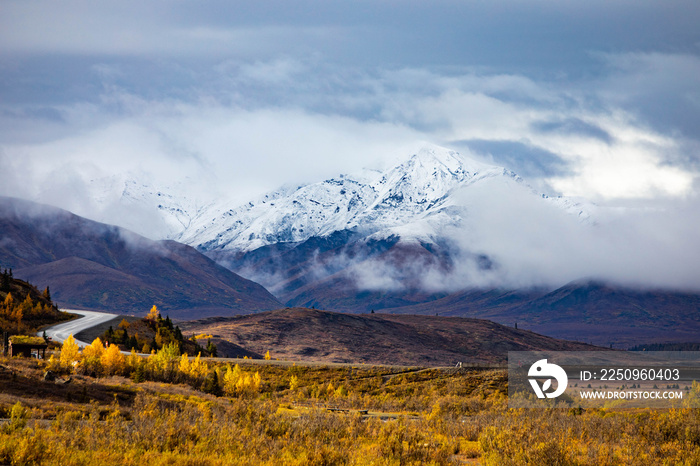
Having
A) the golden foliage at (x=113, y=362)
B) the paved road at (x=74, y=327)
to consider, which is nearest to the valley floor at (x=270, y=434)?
the golden foliage at (x=113, y=362)

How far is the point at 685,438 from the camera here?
78.6 feet

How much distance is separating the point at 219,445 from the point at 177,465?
296cm

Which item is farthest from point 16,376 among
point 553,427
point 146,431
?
point 553,427

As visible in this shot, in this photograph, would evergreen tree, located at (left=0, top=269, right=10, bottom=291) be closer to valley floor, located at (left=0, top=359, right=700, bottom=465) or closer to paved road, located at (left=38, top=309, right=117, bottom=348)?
paved road, located at (left=38, top=309, right=117, bottom=348)

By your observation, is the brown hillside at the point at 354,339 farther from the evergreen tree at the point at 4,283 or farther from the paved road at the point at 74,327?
the evergreen tree at the point at 4,283

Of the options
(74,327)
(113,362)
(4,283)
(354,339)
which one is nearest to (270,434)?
(113,362)

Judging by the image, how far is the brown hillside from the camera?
14888cm

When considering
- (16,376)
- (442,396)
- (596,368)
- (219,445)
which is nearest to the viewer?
(219,445)

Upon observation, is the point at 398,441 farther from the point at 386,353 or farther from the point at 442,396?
the point at 386,353

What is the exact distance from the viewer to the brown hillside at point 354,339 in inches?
5861

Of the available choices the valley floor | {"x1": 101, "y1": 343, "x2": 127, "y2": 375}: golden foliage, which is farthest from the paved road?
the valley floor

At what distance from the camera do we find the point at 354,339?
554 ft

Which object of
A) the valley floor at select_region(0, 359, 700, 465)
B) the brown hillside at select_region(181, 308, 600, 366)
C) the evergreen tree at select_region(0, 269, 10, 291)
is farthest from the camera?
the brown hillside at select_region(181, 308, 600, 366)

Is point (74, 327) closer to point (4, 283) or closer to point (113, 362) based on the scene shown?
point (4, 283)
